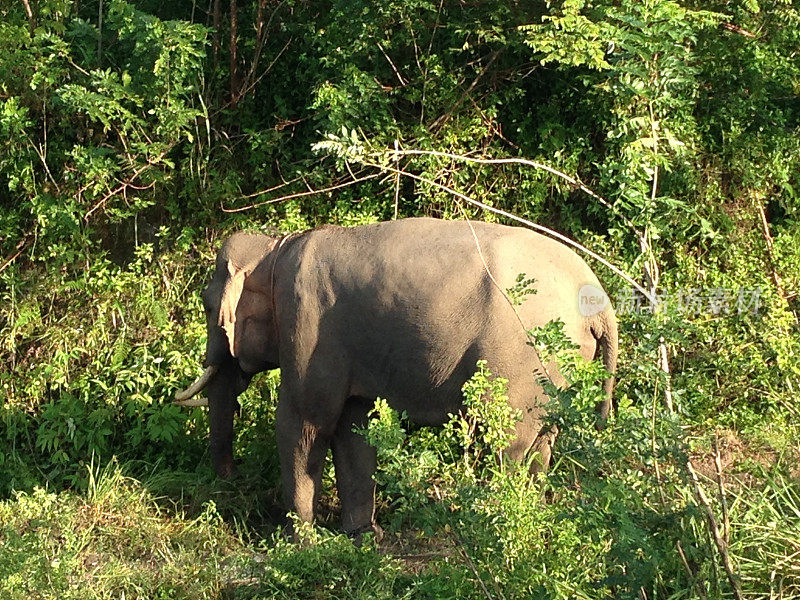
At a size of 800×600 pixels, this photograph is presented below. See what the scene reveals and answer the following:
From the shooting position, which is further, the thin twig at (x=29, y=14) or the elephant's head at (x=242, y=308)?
the thin twig at (x=29, y=14)

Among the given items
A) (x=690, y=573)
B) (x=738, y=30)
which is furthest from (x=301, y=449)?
(x=738, y=30)

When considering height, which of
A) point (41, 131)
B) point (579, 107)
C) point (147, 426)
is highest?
point (579, 107)

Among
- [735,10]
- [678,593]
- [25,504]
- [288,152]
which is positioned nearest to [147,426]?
[25,504]

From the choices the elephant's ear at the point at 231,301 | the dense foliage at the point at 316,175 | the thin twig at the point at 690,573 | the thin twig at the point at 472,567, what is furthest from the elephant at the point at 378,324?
the thin twig at the point at 690,573

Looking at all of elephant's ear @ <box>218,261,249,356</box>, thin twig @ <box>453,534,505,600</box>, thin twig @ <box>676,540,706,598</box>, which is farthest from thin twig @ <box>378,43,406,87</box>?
thin twig @ <box>676,540,706,598</box>

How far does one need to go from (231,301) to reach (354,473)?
120 cm

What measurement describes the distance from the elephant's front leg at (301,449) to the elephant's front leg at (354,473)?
0.52 ft

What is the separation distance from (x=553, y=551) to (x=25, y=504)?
310cm

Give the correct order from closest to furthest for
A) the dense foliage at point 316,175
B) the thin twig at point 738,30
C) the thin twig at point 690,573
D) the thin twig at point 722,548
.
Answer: the thin twig at point 722,548 → the thin twig at point 690,573 → the dense foliage at point 316,175 → the thin twig at point 738,30

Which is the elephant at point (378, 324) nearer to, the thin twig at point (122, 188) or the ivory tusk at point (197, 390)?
the ivory tusk at point (197, 390)

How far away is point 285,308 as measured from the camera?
21.5 ft

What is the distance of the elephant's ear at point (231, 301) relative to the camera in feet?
22.2

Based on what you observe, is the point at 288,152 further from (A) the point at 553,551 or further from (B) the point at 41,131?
(A) the point at 553,551

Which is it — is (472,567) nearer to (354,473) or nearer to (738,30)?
(354,473)
